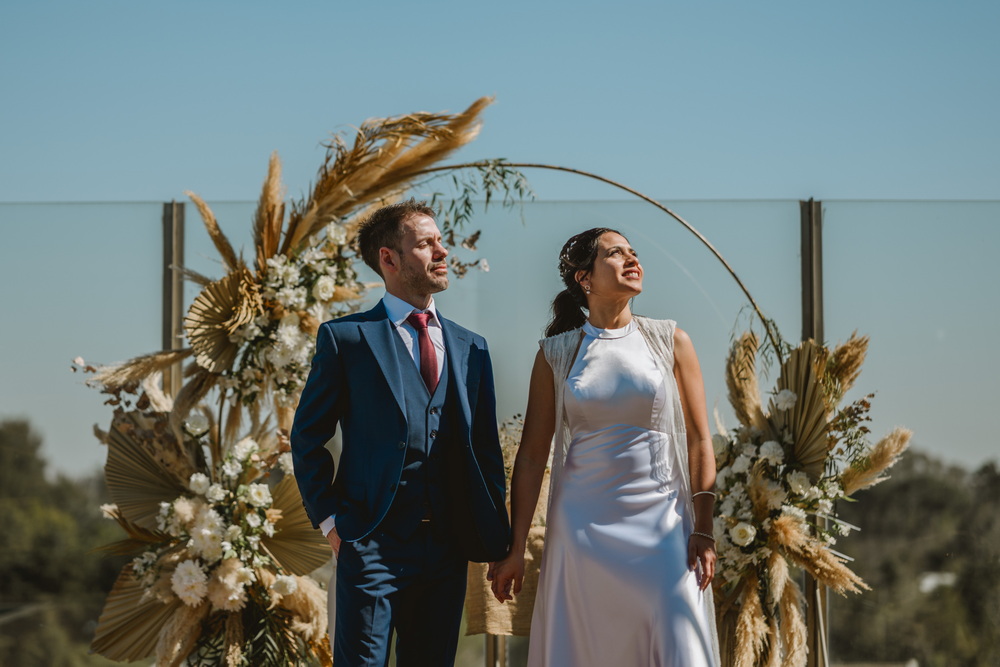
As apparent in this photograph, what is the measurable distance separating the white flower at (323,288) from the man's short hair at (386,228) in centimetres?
98

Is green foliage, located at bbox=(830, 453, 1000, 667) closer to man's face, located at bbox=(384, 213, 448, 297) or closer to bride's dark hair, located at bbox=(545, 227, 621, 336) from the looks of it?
bride's dark hair, located at bbox=(545, 227, 621, 336)

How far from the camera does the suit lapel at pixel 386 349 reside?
9.61 feet

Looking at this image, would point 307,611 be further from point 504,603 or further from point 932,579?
point 932,579

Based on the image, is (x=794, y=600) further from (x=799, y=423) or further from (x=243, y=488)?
(x=243, y=488)

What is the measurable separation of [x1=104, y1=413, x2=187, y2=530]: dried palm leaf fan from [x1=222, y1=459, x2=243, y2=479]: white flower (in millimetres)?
241

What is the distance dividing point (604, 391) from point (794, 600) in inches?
64.5

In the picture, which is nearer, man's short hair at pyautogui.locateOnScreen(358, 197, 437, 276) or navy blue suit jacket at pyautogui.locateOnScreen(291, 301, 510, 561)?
navy blue suit jacket at pyautogui.locateOnScreen(291, 301, 510, 561)

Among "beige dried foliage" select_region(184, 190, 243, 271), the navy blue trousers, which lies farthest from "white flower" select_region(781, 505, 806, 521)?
"beige dried foliage" select_region(184, 190, 243, 271)

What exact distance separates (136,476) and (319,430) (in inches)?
67.8

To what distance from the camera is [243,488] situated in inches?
164

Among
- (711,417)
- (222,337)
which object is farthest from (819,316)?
(222,337)

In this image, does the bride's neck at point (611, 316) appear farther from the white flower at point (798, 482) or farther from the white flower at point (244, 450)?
the white flower at point (244, 450)

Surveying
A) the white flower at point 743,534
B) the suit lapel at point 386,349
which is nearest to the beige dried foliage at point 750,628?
the white flower at point 743,534

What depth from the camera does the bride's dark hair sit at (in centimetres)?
336
